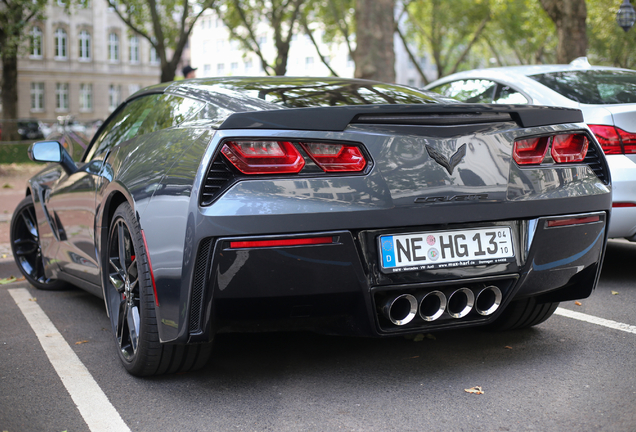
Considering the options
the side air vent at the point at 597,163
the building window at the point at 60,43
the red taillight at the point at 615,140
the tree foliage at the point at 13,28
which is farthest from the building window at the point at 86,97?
the side air vent at the point at 597,163

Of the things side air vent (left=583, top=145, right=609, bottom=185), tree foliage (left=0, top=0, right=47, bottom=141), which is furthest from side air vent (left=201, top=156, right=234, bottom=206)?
tree foliage (left=0, top=0, right=47, bottom=141)

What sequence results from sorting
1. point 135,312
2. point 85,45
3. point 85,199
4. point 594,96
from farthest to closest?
point 85,45 < point 594,96 < point 85,199 < point 135,312

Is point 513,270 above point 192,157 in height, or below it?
below

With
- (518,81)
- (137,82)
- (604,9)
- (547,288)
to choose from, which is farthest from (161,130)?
(137,82)

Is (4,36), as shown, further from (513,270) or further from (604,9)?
(604,9)

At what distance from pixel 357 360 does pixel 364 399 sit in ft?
1.66

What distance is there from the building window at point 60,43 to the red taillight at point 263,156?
61.2 metres

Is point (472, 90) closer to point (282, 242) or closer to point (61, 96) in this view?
point (282, 242)

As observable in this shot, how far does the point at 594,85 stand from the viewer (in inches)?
214

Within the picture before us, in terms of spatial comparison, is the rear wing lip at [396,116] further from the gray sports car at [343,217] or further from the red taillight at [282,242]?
the red taillight at [282,242]

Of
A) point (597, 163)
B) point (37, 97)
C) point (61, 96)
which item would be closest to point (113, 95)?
point (61, 96)

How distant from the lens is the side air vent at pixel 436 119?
9.08 feet

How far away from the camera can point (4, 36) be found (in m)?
22.0

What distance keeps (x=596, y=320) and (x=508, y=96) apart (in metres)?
2.51
